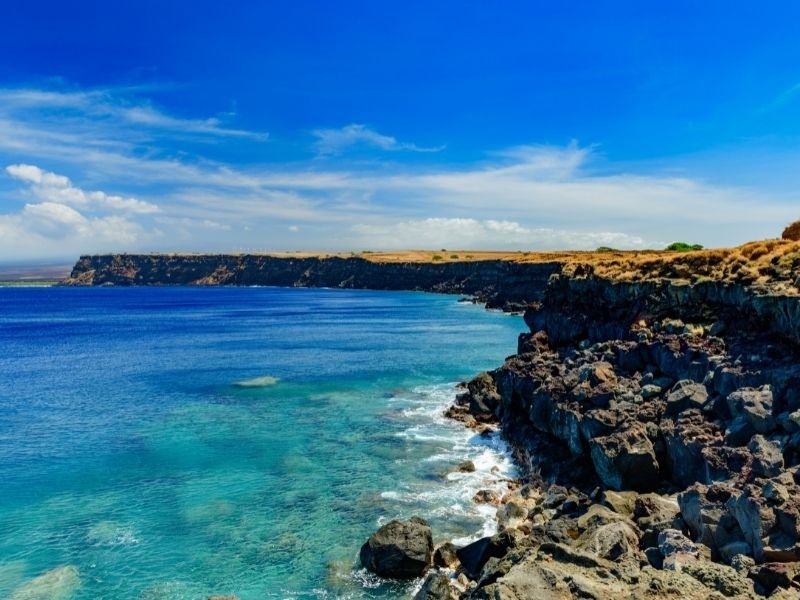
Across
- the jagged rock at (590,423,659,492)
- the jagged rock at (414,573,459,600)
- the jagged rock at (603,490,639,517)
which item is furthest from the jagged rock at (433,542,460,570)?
the jagged rock at (590,423,659,492)

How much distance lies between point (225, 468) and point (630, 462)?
25.9 metres

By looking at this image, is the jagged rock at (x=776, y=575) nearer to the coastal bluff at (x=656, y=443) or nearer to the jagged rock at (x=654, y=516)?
the coastal bluff at (x=656, y=443)

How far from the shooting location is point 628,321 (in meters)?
47.0

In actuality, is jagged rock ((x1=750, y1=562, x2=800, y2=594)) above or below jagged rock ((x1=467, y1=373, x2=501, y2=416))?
above

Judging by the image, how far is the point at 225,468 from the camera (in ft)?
129

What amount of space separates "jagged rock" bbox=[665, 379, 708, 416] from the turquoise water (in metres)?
Answer: 11.3

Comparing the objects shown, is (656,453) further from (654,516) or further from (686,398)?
(654,516)

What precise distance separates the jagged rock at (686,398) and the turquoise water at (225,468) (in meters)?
11.3

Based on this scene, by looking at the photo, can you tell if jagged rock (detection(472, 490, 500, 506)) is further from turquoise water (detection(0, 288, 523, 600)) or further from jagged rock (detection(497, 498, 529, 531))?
jagged rock (detection(497, 498, 529, 531))

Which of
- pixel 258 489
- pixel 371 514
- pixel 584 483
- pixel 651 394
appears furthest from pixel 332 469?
pixel 651 394

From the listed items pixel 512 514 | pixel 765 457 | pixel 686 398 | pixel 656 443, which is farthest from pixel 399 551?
pixel 686 398

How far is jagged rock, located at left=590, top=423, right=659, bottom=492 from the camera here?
26.8 metres

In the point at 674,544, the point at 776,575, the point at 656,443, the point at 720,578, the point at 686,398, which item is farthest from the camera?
the point at 686,398

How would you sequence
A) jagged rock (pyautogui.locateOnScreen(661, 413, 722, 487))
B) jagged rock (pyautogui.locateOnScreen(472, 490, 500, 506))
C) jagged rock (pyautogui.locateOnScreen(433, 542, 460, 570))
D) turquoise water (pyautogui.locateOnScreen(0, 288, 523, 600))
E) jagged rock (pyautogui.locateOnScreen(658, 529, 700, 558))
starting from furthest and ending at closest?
jagged rock (pyautogui.locateOnScreen(472, 490, 500, 506)) → turquoise water (pyautogui.locateOnScreen(0, 288, 523, 600)) → jagged rock (pyautogui.locateOnScreen(433, 542, 460, 570)) → jagged rock (pyautogui.locateOnScreen(661, 413, 722, 487)) → jagged rock (pyautogui.locateOnScreen(658, 529, 700, 558))
